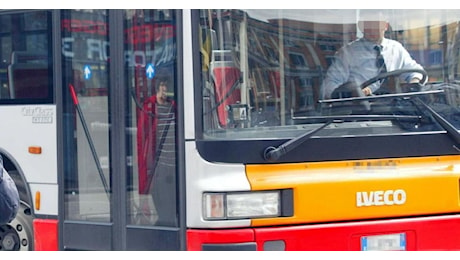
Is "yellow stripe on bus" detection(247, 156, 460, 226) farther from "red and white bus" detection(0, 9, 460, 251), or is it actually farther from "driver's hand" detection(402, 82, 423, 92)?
"driver's hand" detection(402, 82, 423, 92)

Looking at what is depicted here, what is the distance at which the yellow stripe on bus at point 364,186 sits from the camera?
4.52m

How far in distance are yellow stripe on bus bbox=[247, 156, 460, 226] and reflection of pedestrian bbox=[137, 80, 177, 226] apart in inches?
19.5

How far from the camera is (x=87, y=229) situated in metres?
5.04

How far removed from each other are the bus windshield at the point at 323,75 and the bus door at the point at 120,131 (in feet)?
0.90

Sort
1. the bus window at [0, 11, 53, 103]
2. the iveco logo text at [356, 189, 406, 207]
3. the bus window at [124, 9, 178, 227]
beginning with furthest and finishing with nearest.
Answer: the bus window at [0, 11, 53, 103]
the bus window at [124, 9, 178, 227]
the iveco logo text at [356, 189, 406, 207]

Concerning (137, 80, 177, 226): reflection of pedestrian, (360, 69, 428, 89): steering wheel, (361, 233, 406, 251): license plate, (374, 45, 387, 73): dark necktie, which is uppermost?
(374, 45, 387, 73): dark necktie

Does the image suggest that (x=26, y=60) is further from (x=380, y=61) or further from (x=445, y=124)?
(x=445, y=124)

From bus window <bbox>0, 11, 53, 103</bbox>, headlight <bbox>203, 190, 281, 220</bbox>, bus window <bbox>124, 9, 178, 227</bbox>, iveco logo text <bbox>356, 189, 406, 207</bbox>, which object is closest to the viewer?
headlight <bbox>203, 190, 281, 220</bbox>

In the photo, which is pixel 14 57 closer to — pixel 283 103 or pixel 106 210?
pixel 106 210

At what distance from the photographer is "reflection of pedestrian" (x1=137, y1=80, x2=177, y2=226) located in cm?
471

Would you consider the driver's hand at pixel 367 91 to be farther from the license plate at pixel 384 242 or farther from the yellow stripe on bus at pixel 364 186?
the license plate at pixel 384 242

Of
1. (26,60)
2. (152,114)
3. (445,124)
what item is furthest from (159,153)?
(445,124)

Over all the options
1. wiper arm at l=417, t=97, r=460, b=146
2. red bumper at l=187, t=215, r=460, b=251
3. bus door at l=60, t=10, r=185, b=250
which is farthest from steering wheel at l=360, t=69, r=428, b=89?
bus door at l=60, t=10, r=185, b=250

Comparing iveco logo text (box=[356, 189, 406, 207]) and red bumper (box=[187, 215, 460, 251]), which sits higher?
iveco logo text (box=[356, 189, 406, 207])
